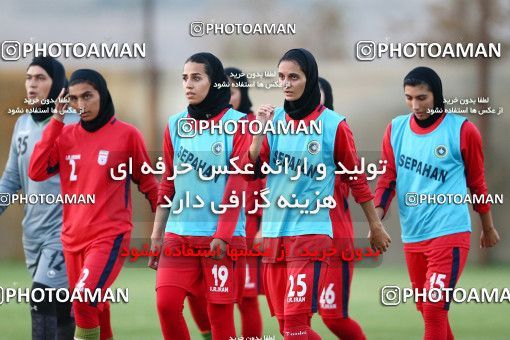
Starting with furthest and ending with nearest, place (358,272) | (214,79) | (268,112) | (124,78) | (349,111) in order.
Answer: (358,272), (349,111), (124,78), (214,79), (268,112)

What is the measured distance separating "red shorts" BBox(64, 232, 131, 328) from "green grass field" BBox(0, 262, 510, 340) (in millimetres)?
1446

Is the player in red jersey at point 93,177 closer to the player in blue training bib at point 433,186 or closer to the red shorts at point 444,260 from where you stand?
the player in blue training bib at point 433,186

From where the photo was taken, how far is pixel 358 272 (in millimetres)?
15242

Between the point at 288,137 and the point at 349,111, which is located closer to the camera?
the point at 288,137

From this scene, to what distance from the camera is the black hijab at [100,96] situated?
24.1 ft

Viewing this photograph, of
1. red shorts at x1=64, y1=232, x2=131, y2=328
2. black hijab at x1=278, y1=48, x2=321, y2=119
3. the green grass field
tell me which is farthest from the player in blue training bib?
red shorts at x1=64, y1=232, x2=131, y2=328

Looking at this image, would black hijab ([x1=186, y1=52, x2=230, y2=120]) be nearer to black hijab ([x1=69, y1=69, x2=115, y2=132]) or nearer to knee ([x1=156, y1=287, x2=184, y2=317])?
black hijab ([x1=69, y1=69, x2=115, y2=132])

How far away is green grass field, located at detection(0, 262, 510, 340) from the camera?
9.97m

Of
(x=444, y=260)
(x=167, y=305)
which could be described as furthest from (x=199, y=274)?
(x=444, y=260)

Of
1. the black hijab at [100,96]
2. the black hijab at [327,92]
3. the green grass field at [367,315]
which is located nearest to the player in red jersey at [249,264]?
the black hijab at [327,92]

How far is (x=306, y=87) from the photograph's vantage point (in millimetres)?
7000

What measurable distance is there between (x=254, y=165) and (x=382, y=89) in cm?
643

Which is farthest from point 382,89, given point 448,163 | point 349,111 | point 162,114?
point 448,163

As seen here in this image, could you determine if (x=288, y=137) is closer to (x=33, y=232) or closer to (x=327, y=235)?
(x=327, y=235)
